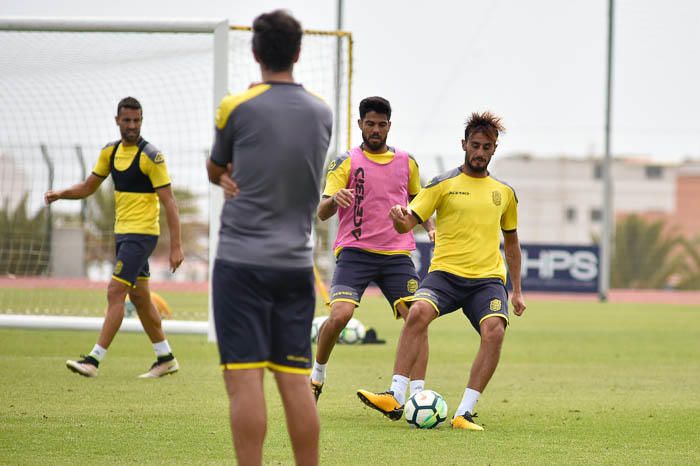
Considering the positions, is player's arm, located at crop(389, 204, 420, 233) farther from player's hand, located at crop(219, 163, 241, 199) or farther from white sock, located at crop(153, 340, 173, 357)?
white sock, located at crop(153, 340, 173, 357)

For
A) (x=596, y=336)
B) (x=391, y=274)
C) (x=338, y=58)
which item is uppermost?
(x=338, y=58)

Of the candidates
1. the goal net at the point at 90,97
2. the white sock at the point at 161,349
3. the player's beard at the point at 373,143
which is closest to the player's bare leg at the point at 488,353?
the player's beard at the point at 373,143

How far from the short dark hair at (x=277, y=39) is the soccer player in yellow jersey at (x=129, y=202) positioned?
5369 mm

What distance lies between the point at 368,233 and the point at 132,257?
8.18 ft

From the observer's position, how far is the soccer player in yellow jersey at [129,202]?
10688mm

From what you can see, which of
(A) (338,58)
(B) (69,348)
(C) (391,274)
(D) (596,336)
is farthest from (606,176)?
(C) (391,274)

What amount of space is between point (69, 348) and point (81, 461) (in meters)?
7.77

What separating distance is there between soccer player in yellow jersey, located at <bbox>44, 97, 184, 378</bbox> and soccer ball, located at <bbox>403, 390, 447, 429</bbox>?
10.7 ft

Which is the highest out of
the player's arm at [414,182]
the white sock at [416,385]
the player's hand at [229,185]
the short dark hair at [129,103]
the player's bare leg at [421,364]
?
the short dark hair at [129,103]

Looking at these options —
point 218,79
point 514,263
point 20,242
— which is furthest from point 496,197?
point 20,242

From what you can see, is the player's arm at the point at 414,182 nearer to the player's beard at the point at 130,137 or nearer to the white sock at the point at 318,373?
the white sock at the point at 318,373

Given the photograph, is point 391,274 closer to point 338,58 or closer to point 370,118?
point 370,118

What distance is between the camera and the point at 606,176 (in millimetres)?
33250

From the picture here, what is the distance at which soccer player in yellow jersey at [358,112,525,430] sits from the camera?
8508 mm
